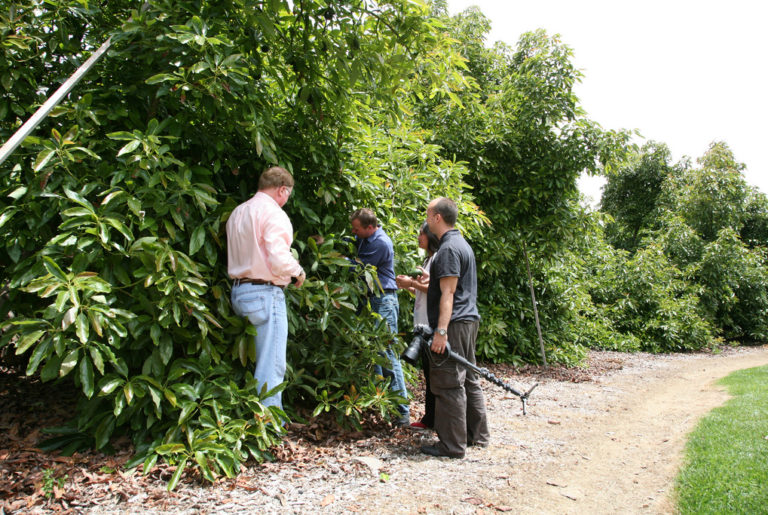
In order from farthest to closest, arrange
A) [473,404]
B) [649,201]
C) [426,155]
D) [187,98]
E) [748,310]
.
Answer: [649,201], [748,310], [426,155], [473,404], [187,98]

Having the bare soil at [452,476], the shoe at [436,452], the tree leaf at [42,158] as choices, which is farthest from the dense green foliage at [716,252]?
the tree leaf at [42,158]

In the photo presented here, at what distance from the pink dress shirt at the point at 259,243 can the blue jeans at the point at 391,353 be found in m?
1.36

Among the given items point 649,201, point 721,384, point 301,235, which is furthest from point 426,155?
point 649,201

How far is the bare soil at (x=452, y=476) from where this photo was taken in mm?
2750

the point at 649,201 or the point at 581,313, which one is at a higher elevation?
the point at 649,201

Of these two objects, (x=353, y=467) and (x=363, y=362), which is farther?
(x=363, y=362)

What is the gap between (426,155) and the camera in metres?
5.81

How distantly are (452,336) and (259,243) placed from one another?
5.59 ft

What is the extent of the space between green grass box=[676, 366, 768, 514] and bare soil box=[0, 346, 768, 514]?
0.14 metres

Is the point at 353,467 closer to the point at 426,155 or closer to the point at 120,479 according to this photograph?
the point at 120,479

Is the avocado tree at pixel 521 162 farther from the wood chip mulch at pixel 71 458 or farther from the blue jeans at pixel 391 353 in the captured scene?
the wood chip mulch at pixel 71 458

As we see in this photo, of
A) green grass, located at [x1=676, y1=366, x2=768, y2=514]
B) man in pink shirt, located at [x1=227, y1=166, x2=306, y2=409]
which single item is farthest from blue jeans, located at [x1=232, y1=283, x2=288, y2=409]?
green grass, located at [x1=676, y1=366, x2=768, y2=514]

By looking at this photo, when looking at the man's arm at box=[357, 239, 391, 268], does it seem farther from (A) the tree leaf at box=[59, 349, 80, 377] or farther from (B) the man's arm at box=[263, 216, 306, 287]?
(A) the tree leaf at box=[59, 349, 80, 377]

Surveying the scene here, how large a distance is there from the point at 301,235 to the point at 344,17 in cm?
181
